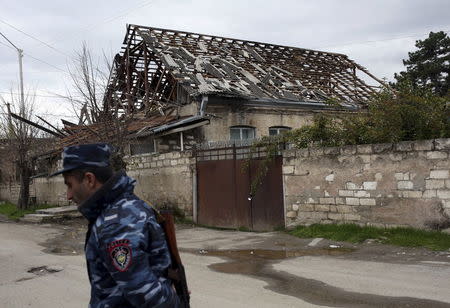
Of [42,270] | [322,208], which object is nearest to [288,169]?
[322,208]

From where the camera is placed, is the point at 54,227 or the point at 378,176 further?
the point at 54,227

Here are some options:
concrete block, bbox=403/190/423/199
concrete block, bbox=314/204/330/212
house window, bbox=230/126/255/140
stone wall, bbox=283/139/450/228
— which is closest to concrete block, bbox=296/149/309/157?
stone wall, bbox=283/139/450/228

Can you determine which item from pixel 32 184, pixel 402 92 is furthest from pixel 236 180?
pixel 32 184

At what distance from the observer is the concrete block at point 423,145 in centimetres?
880

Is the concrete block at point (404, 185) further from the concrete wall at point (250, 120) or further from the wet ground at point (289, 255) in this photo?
the concrete wall at point (250, 120)

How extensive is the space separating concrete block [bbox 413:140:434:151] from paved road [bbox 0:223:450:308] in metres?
1.98

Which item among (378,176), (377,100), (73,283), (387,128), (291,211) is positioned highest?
(377,100)

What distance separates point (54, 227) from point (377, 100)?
1077 cm

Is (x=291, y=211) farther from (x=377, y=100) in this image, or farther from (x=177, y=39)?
(x=177, y=39)

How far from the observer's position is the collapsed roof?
1758cm

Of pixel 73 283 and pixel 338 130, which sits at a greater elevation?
pixel 338 130

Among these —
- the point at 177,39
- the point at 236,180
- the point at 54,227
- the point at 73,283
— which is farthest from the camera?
the point at 177,39

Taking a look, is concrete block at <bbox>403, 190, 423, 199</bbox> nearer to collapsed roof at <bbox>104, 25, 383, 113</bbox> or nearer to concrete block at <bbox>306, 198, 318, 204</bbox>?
concrete block at <bbox>306, 198, 318, 204</bbox>

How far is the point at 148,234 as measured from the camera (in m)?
2.20
